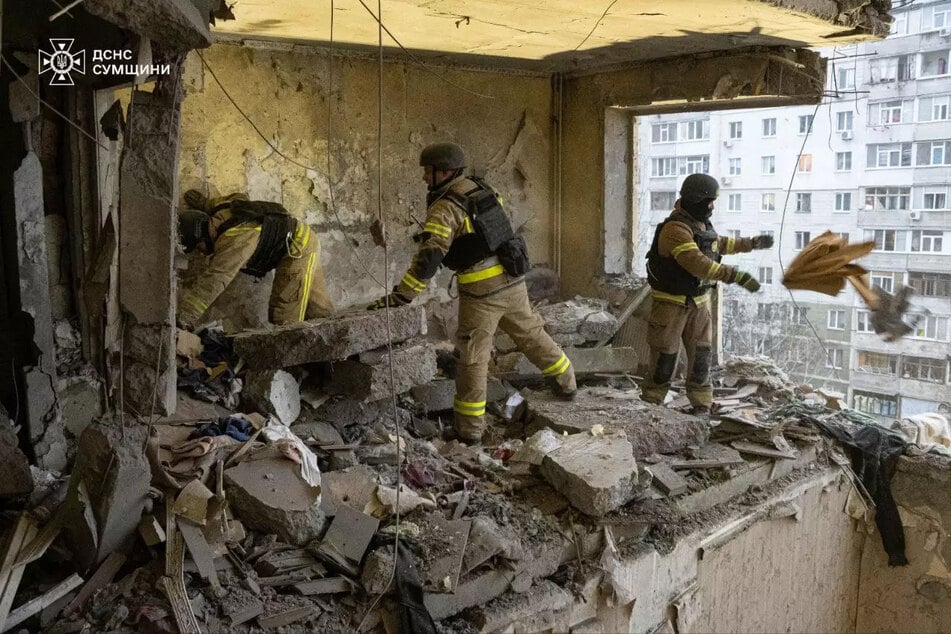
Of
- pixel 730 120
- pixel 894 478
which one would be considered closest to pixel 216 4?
pixel 894 478

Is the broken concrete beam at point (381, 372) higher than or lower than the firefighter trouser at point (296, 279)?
lower

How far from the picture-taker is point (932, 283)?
701cm

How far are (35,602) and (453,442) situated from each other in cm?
279

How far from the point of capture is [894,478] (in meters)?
5.54

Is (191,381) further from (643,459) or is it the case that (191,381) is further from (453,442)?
(643,459)

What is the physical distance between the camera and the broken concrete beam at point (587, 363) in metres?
6.52

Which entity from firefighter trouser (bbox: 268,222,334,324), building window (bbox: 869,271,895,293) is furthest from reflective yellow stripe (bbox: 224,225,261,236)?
building window (bbox: 869,271,895,293)

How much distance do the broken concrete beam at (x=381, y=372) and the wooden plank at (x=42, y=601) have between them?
2.12m

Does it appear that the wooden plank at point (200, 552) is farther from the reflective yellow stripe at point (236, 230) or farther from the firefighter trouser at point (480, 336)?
the reflective yellow stripe at point (236, 230)

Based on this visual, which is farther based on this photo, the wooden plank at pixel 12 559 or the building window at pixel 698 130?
the building window at pixel 698 130

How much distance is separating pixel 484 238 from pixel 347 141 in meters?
2.46

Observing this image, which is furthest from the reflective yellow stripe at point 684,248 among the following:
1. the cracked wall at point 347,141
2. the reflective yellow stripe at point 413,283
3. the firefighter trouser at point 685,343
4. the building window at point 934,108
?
the building window at point 934,108

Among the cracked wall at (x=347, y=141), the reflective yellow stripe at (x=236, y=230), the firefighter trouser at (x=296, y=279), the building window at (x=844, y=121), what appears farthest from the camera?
the building window at (x=844, y=121)

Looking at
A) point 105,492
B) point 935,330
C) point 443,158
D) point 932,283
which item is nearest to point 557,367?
point 443,158
